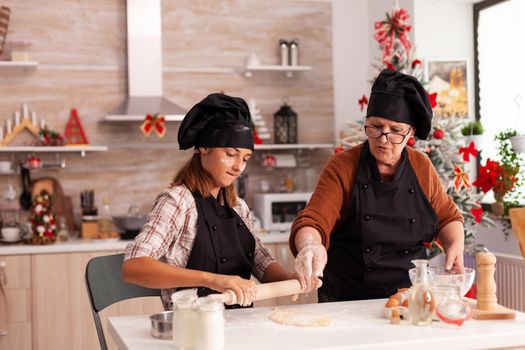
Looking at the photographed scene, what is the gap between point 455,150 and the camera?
426 cm

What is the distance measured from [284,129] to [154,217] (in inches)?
123

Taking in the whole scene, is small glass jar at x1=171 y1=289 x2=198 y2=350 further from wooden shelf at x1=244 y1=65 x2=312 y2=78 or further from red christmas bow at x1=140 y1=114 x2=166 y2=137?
wooden shelf at x1=244 y1=65 x2=312 y2=78

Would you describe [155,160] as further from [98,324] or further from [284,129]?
[98,324]

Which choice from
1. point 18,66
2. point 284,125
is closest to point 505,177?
point 284,125

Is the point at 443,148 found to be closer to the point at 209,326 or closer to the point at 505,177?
the point at 505,177

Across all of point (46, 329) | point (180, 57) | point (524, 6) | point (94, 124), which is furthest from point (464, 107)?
point (46, 329)

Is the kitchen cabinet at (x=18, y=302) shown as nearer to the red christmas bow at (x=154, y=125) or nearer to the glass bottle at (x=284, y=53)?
the red christmas bow at (x=154, y=125)

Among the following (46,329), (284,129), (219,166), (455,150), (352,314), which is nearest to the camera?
(352,314)

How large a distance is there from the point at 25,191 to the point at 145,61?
1176 millimetres

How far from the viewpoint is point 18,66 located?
4.99m

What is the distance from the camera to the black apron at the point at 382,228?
2670mm

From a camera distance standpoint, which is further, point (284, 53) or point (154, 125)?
point (284, 53)

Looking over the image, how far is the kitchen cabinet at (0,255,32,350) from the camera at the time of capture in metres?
4.51

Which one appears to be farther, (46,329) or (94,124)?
(94,124)
